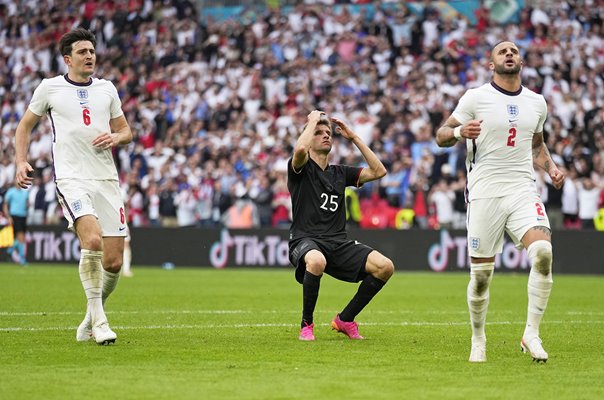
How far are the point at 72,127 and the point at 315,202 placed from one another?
260cm

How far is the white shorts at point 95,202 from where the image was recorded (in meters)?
10.5

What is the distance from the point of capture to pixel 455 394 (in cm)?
767

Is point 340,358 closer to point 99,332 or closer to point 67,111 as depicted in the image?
point 99,332

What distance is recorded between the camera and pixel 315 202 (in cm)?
1184

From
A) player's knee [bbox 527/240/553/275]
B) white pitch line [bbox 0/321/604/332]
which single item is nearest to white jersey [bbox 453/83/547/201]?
player's knee [bbox 527/240/553/275]

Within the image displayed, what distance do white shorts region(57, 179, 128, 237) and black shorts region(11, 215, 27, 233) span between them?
1758 centimetres

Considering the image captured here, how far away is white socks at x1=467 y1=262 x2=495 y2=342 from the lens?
31.6 feet

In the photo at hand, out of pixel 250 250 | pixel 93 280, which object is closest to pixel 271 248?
pixel 250 250

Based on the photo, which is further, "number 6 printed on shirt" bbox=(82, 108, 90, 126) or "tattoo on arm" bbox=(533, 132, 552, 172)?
"number 6 printed on shirt" bbox=(82, 108, 90, 126)

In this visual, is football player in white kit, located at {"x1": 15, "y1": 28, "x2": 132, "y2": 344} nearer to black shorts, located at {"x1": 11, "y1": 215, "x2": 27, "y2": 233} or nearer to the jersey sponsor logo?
the jersey sponsor logo

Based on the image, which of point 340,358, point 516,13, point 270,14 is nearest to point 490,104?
point 340,358

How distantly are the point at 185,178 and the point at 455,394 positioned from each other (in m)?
22.5

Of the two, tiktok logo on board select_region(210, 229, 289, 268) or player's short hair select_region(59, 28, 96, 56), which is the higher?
player's short hair select_region(59, 28, 96, 56)

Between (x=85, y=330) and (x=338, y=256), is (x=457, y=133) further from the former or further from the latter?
(x=85, y=330)
